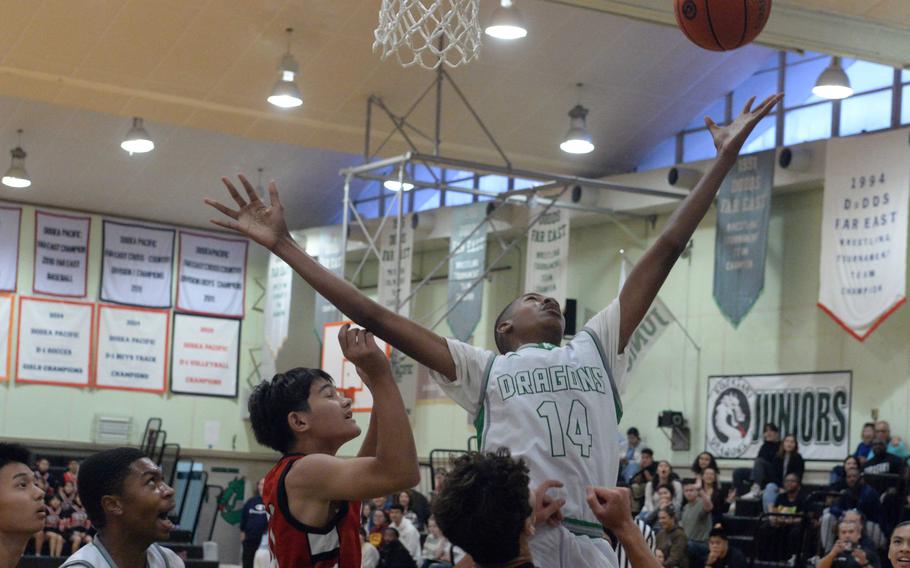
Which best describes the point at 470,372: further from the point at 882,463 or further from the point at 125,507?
the point at 882,463

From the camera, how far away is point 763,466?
15062mm

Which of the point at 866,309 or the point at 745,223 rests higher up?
the point at 745,223

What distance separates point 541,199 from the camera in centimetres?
1831

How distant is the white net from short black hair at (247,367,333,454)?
5.31 m

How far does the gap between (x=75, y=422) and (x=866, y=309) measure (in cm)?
1390

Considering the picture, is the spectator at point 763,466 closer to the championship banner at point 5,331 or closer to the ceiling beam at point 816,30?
the ceiling beam at point 816,30

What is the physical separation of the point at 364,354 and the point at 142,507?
0.92 m

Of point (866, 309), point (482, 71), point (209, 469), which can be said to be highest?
point (482, 71)

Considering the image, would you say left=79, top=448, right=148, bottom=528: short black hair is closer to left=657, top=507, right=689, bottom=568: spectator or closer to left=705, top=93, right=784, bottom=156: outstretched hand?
left=705, top=93, right=784, bottom=156: outstretched hand

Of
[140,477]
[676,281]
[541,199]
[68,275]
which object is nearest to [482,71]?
[541,199]

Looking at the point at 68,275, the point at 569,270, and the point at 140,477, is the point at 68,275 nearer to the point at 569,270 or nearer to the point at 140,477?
the point at 569,270

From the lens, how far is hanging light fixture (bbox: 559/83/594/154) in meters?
15.9

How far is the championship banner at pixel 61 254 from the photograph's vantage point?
22500 millimetres

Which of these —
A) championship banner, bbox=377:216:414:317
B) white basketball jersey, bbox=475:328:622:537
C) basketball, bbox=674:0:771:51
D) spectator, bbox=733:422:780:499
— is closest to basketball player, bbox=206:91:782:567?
white basketball jersey, bbox=475:328:622:537
